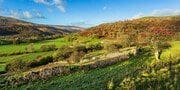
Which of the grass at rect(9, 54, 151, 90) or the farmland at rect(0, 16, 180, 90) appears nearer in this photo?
the farmland at rect(0, 16, 180, 90)

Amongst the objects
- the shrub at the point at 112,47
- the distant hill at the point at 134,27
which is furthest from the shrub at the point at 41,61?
the distant hill at the point at 134,27

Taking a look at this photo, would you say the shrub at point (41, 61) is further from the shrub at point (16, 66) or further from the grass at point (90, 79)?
the grass at point (90, 79)

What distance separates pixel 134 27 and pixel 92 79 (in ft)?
178

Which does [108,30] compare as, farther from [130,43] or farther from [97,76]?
[97,76]

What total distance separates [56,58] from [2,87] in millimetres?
24875

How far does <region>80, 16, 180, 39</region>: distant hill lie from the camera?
8438 centimetres

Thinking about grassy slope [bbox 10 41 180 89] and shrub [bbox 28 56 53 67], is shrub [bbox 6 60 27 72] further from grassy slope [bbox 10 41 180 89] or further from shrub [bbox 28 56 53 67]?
grassy slope [bbox 10 41 180 89]

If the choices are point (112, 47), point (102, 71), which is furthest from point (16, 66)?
point (112, 47)

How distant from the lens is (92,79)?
122ft

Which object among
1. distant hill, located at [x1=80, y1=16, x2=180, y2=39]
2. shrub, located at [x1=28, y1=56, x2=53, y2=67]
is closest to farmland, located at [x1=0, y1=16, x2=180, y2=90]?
shrub, located at [x1=28, y1=56, x2=53, y2=67]

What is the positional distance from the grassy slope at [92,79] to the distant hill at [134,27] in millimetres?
38596

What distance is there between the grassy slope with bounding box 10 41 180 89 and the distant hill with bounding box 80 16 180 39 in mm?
38596

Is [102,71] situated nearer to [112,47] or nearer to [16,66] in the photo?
[16,66]

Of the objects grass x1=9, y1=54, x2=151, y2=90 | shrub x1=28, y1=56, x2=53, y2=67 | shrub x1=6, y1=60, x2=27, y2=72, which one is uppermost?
grass x1=9, y1=54, x2=151, y2=90
